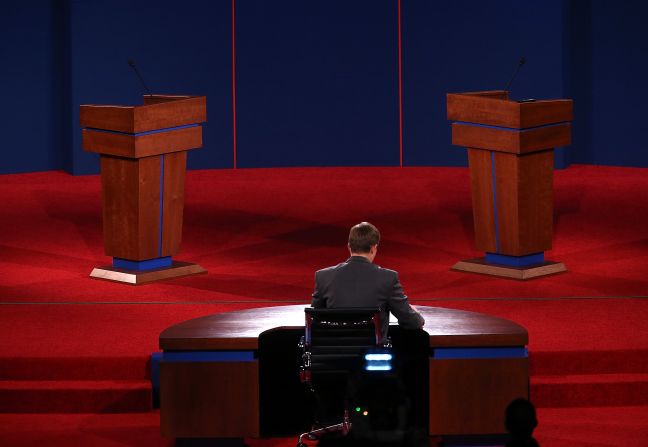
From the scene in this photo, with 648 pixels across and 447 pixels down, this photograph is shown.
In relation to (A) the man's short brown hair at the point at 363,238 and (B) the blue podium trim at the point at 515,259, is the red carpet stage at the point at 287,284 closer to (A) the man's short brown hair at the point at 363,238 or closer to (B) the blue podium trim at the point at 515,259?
(B) the blue podium trim at the point at 515,259

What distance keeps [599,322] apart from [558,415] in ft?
2.94

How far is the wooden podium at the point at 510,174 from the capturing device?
7254 millimetres

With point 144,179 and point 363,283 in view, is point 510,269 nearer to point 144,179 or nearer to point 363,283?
point 144,179

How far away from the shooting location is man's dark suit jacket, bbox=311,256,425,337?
4.70 metres

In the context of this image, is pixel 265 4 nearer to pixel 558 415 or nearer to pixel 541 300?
pixel 541 300

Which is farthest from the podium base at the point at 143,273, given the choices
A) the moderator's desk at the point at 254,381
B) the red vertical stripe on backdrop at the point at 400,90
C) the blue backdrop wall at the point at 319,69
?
the red vertical stripe on backdrop at the point at 400,90

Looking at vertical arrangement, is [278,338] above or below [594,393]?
above

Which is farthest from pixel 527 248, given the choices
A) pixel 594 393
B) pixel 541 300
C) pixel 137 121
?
pixel 137 121

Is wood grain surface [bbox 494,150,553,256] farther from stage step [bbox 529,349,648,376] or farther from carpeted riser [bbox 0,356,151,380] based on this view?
carpeted riser [bbox 0,356,151,380]

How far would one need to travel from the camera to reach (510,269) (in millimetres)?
7438

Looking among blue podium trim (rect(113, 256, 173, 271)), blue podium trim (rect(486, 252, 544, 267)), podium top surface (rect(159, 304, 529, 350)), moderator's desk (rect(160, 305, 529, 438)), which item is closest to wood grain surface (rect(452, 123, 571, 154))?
blue podium trim (rect(486, 252, 544, 267))

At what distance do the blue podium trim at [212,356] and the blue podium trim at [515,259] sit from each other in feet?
9.64

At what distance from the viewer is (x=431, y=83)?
11734 mm

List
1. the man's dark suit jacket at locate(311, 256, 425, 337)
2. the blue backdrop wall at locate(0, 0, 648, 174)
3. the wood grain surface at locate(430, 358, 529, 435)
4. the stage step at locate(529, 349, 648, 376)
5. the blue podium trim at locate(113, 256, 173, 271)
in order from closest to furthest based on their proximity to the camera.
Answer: the man's dark suit jacket at locate(311, 256, 425, 337) → the wood grain surface at locate(430, 358, 529, 435) → the stage step at locate(529, 349, 648, 376) → the blue podium trim at locate(113, 256, 173, 271) → the blue backdrop wall at locate(0, 0, 648, 174)
